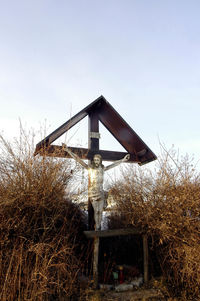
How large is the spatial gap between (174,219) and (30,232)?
112 inches

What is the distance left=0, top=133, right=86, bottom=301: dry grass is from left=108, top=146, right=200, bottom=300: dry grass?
5.96ft

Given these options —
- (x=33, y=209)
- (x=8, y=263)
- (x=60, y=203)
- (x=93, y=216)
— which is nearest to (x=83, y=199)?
(x=93, y=216)

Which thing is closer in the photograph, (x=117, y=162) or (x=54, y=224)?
(x=54, y=224)

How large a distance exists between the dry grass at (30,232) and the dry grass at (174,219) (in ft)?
5.96

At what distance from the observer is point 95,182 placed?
618 cm

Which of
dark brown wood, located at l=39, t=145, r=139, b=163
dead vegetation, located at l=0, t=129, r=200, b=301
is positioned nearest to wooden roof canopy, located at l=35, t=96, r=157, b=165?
dark brown wood, located at l=39, t=145, r=139, b=163

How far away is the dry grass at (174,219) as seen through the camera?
4.84 m

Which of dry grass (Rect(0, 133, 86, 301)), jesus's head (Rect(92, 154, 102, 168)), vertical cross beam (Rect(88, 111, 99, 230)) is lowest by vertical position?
dry grass (Rect(0, 133, 86, 301))

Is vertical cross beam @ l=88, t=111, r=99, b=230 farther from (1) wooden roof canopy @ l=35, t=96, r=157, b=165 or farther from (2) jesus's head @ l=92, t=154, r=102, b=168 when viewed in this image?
(2) jesus's head @ l=92, t=154, r=102, b=168

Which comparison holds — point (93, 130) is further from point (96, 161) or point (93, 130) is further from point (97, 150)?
point (96, 161)

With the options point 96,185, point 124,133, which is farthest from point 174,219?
point 124,133

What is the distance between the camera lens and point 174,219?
193 inches

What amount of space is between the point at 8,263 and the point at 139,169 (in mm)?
3514

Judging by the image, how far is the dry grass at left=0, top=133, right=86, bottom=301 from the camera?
4062mm
